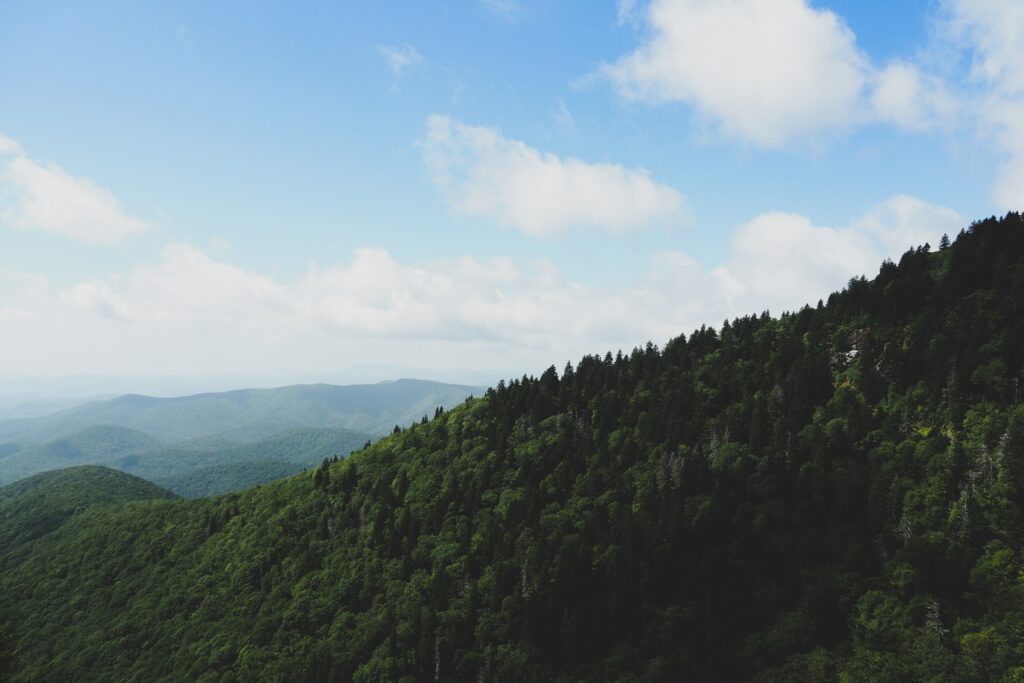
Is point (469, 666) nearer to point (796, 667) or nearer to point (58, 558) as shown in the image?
point (796, 667)

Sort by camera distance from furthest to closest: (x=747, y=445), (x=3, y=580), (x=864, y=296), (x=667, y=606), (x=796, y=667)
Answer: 1. (x=3, y=580)
2. (x=864, y=296)
3. (x=747, y=445)
4. (x=667, y=606)
5. (x=796, y=667)

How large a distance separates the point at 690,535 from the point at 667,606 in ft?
42.3

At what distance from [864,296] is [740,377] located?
3582cm

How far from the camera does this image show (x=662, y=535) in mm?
100062

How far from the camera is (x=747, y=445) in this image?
111875 mm

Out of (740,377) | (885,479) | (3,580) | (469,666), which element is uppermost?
(740,377)

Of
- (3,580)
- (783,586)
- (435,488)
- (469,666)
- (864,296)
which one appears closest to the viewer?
(783,586)

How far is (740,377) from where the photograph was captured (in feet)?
444

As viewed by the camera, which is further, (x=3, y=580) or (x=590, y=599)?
(x=3, y=580)

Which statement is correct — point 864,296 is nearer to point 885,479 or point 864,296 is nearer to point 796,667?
point 885,479

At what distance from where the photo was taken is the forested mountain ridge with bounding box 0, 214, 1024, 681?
75.9 metres

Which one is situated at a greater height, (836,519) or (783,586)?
(836,519)

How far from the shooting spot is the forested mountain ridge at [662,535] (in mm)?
75875

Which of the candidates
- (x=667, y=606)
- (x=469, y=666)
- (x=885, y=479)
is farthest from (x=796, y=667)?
(x=469, y=666)
